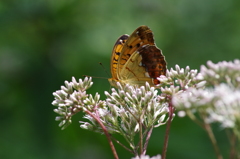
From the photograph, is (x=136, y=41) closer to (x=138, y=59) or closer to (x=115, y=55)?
(x=138, y=59)

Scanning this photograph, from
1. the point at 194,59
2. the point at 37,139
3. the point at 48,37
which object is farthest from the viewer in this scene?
the point at 194,59

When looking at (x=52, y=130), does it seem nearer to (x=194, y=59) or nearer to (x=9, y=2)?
(x=9, y=2)

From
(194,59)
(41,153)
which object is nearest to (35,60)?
(41,153)

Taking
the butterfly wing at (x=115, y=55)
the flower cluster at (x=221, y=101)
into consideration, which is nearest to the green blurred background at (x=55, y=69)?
the butterfly wing at (x=115, y=55)

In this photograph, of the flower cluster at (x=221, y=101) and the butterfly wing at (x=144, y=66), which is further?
the butterfly wing at (x=144, y=66)

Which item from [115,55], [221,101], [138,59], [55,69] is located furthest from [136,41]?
[55,69]

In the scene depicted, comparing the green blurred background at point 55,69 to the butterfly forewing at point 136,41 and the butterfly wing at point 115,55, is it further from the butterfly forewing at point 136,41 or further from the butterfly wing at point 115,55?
the butterfly forewing at point 136,41

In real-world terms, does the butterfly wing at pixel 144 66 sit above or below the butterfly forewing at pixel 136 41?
below
